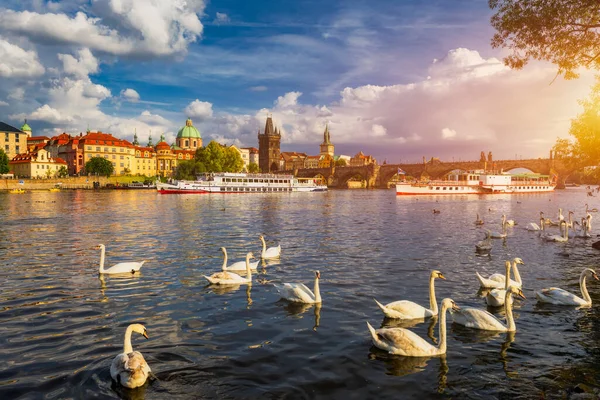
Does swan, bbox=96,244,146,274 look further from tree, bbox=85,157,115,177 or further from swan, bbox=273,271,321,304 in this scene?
tree, bbox=85,157,115,177

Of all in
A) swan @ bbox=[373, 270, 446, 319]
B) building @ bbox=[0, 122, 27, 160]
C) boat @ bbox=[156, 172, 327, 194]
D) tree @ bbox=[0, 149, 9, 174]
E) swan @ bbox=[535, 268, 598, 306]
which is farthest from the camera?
building @ bbox=[0, 122, 27, 160]

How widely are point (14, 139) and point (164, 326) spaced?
17830 cm

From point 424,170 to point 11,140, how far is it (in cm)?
14906

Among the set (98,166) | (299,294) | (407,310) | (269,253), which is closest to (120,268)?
(269,253)

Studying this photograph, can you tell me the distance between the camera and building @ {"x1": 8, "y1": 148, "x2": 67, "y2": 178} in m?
137

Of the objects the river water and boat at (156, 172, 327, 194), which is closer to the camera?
the river water

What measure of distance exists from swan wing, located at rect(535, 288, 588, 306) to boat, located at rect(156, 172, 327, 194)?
297ft

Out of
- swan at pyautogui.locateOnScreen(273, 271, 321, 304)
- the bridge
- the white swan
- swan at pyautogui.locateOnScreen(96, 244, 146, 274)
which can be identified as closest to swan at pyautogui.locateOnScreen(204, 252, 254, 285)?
swan at pyautogui.locateOnScreen(273, 271, 321, 304)

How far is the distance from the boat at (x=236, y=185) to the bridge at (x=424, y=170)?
42568 millimetres

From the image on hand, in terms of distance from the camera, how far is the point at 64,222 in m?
33.4

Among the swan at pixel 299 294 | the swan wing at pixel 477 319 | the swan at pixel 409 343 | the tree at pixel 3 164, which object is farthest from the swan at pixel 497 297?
the tree at pixel 3 164

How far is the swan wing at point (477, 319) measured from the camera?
30.7 feet

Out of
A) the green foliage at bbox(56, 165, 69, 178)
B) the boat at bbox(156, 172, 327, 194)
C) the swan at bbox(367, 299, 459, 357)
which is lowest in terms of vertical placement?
the swan at bbox(367, 299, 459, 357)

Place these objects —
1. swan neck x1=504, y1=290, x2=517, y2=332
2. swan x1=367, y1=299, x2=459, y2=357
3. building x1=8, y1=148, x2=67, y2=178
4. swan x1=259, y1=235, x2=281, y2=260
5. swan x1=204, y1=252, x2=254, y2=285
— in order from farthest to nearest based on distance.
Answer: building x1=8, y1=148, x2=67, y2=178, swan x1=259, y1=235, x2=281, y2=260, swan x1=204, y1=252, x2=254, y2=285, swan neck x1=504, y1=290, x2=517, y2=332, swan x1=367, y1=299, x2=459, y2=357
